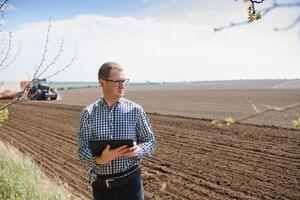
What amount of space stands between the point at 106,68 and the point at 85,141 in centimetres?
60

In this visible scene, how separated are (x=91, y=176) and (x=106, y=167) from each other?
19cm

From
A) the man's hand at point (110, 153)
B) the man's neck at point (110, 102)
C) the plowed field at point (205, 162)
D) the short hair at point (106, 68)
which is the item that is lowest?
the plowed field at point (205, 162)

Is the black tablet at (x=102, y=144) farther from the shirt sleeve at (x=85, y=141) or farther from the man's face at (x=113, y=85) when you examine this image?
the man's face at (x=113, y=85)

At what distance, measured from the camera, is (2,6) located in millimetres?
3637

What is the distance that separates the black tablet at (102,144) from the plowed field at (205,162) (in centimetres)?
402

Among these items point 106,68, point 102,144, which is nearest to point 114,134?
point 102,144

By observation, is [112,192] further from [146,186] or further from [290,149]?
[290,149]

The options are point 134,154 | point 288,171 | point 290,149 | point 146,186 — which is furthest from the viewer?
point 290,149

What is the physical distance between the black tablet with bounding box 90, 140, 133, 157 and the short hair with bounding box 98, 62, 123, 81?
1.68ft

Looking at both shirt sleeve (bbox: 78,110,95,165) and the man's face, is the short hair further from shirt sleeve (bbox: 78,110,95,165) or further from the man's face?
shirt sleeve (bbox: 78,110,95,165)

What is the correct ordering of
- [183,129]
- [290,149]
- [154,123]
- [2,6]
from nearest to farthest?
[2,6] → [290,149] → [183,129] → [154,123]

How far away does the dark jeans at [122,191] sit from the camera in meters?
3.28

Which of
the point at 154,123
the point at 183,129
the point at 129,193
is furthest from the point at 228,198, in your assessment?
the point at 154,123

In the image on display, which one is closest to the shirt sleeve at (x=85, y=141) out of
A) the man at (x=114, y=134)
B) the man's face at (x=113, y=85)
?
the man at (x=114, y=134)
